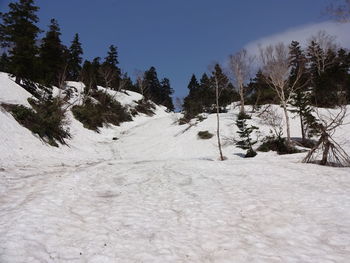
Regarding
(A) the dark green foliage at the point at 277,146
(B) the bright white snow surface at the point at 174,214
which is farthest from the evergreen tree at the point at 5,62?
(A) the dark green foliage at the point at 277,146

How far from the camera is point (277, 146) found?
2414cm

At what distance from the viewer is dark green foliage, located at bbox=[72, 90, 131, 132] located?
114 ft

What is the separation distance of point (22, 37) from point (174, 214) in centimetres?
3116

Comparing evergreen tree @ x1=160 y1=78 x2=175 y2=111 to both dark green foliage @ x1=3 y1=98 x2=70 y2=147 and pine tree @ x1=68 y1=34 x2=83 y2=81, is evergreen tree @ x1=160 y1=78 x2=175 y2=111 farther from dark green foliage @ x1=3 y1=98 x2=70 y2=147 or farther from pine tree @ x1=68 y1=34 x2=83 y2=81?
dark green foliage @ x1=3 y1=98 x2=70 y2=147

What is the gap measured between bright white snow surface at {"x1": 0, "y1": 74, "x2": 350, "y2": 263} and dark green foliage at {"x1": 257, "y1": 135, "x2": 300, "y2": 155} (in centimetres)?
1060

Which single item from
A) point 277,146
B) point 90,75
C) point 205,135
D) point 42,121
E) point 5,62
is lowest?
point 277,146

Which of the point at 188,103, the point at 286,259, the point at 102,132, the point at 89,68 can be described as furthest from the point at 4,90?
the point at 89,68

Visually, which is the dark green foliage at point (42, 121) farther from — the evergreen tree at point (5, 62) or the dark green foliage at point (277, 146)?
the dark green foliage at point (277, 146)

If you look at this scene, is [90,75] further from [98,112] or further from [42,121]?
[42,121]

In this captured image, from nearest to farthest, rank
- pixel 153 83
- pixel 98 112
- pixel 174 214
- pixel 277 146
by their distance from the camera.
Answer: pixel 174 214 < pixel 277 146 < pixel 98 112 < pixel 153 83

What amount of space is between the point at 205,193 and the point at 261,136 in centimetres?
2228

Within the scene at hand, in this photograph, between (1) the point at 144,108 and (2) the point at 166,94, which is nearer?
(1) the point at 144,108

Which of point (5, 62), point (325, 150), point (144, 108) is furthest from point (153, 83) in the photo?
point (325, 150)

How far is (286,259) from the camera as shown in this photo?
4.27 meters
